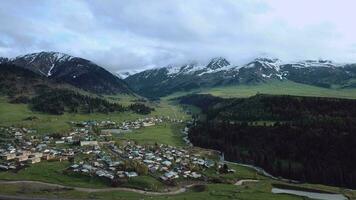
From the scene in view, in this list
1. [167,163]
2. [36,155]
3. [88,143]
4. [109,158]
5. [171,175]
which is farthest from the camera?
[88,143]

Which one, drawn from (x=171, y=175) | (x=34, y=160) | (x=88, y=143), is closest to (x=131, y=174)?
(x=171, y=175)

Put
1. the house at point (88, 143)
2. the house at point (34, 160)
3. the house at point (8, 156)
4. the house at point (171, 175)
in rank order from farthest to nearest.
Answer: the house at point (88, 143)
the house at point (8, 156)
the house at point (34, 160)
the house at point (171, 175)

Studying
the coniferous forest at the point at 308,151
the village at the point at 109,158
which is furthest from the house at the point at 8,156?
the coniferous forest at the point at 308,151

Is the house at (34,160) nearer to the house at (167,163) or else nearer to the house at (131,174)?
the house at (131,174)

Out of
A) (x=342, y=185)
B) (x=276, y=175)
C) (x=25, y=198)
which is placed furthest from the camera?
→ (x=276, y=175)

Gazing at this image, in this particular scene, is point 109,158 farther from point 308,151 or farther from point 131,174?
point 308,151

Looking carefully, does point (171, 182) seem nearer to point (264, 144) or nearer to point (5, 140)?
point (264, 144)

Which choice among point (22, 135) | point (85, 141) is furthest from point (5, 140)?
point (85, 141)

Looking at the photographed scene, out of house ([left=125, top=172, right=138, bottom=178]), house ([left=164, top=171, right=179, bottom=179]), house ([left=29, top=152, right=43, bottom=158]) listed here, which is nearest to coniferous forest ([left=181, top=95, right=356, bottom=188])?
→ house ([left=164, top=171, right=179, bottom=179])

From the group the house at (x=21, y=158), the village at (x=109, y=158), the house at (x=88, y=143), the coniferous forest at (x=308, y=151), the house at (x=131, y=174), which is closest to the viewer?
the house at (x=131, y=174)
